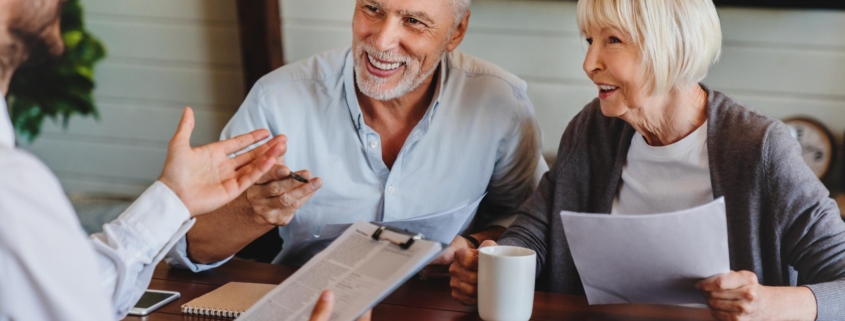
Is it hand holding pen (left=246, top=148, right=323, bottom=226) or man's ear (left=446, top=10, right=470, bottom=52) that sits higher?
man's ear (left=446, top=10, right=470, bottom=52)

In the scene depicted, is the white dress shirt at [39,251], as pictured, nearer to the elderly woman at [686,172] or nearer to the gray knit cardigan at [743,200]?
the elderly woman at [686,172]

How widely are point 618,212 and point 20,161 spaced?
3.60ft

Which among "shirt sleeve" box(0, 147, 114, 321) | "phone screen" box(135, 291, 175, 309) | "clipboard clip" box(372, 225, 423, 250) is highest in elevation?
"shirt sleeve" box(0, 147, 114, 321)

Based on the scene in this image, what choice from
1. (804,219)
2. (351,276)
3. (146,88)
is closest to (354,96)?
(351,276)

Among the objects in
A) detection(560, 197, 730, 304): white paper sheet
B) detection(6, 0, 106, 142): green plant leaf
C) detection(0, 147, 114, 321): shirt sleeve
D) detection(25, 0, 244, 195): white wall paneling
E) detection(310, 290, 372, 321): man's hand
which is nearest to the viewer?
detection(0, 147, 114, 321): shirt sleeve

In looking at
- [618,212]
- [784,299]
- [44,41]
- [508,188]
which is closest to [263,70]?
[44,41]

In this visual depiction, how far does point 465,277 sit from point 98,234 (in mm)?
534

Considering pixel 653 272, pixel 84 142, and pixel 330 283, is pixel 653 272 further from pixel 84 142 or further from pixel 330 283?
pixel 84 142

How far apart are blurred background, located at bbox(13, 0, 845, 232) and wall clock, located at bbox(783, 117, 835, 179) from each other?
0.03m

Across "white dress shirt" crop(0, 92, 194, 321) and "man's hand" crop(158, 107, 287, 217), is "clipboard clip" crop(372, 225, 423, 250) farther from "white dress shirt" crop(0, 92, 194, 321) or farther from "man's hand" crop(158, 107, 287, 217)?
"white dress shirt" crop(0, 92, 194, 321)

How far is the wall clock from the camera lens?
2365 mm

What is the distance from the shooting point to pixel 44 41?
3.09 m

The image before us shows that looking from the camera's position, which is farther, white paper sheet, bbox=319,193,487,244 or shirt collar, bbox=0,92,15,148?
white paper sheet, bbox=319,193,487,244

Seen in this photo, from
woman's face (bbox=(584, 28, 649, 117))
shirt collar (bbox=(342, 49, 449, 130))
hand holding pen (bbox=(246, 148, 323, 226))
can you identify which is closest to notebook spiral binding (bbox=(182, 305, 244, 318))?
hand holding pen (bbox=(246, 148, 323, 226))
